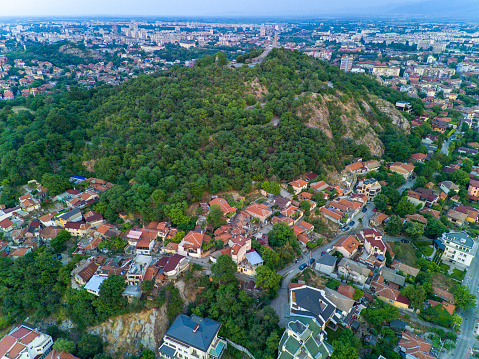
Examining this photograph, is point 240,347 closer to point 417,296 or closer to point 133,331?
point 133,331

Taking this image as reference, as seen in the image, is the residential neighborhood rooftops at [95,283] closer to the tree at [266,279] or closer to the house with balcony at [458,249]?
the tree at [266,279]

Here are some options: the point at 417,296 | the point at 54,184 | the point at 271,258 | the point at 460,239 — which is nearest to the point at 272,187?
the point at 271,258

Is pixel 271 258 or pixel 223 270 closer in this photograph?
pixel 223 270

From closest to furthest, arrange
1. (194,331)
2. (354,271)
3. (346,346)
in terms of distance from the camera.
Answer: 1. (346,346)
2. (194,331)
3. (354,271)

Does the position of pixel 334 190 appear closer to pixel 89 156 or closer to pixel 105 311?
pixel 105 311

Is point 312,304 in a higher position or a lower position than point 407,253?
higher

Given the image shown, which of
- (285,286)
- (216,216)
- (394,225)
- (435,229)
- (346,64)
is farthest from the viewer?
(346,64)

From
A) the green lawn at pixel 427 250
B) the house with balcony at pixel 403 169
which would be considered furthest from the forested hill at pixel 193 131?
the green lawn at pixel 427 250
